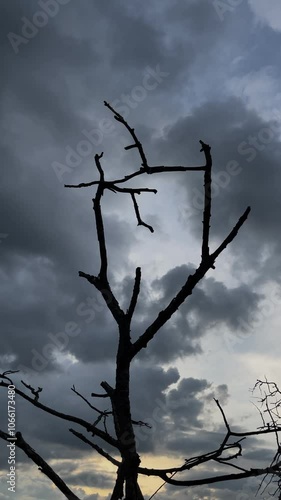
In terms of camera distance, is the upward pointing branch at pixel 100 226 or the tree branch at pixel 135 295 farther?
the upward pointing branch at pixel 100 226

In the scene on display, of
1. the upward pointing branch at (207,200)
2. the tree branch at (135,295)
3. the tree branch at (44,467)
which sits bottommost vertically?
the tree branch at (44,467)

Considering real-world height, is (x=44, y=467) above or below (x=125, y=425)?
below

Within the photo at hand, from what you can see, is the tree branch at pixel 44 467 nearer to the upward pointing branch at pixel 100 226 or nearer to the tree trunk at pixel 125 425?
the tree trunk at pixel 125 425

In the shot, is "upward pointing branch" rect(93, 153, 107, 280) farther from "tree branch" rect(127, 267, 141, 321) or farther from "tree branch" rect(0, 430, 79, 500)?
"tree branch" rect(0, 430, 79, 500)

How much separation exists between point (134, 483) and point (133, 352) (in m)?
0.75

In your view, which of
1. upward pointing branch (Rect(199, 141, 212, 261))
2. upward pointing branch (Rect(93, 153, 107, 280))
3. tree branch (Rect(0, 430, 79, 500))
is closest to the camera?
tree branch (Rect(0, 430, 79, 500))

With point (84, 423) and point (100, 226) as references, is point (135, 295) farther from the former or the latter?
point (84, 423)

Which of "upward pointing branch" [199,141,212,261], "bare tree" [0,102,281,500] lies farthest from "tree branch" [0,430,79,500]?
"upward pointing branch" [199,141,212,261]

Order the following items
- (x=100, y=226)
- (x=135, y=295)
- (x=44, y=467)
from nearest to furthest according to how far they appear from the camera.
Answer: (x=44, y=467) → (x=135, y=295) → (x=100, y=226)

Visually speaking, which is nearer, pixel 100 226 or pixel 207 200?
pixel 207 200

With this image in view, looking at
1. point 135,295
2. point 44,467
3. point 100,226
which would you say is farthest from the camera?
point 100,226

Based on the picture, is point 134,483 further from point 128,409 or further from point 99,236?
point 99,236

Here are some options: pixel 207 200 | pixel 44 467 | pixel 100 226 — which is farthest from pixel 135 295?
pixel 44 467

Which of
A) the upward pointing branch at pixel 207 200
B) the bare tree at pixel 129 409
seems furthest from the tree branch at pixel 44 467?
the upward pointing branch at pixel 207 200
